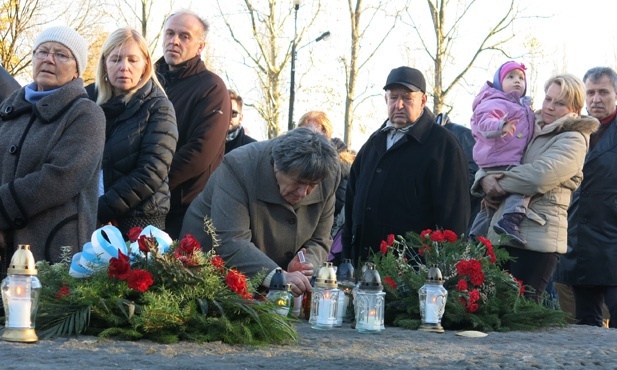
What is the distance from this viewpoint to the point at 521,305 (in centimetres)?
480

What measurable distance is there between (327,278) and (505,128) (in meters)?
2.30

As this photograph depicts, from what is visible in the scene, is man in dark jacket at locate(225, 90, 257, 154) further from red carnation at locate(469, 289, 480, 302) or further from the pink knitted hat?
red carnation at locate(469, 289, 480, 302)

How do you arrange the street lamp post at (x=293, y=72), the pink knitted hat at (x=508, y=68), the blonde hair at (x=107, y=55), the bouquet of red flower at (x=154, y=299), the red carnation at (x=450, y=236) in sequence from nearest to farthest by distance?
the bouquet of red flower at (x=154, y=299) < the red carnation at (x=450, y=236) < the blonde hair at (x=107, y=55) < the pink knitted hat at (x=508, y=68) < the street lamp post at (x=293, y=72)

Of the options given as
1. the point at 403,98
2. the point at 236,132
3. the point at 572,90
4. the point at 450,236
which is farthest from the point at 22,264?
the point at 236,132

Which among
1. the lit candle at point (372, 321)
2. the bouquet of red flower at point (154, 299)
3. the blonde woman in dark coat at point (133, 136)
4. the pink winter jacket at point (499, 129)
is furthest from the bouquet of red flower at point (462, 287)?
the blonde woman in dark coat at point (133, 136)

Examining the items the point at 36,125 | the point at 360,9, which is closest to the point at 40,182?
the point at 36,125

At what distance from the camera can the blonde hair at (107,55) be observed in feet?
18.4

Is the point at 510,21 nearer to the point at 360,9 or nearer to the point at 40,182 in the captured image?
the point at 360,9

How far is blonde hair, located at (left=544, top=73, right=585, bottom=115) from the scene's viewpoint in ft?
19.7

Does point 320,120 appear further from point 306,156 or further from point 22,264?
point 22,264

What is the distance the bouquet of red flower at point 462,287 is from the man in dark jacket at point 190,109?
5.12ft

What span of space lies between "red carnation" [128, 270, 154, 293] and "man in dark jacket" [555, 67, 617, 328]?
405cm

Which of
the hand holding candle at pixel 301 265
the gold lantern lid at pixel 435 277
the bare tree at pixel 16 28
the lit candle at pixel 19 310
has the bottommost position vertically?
the lit candle at pixel 19 310

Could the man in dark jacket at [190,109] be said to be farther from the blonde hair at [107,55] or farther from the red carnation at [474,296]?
the red carnation at [474,296]
